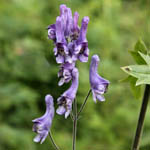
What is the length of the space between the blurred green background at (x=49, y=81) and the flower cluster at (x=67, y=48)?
1.74 meters

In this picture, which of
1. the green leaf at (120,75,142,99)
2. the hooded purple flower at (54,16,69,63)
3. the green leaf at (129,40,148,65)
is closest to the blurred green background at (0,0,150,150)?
the green leaf at (120,75,142,99)

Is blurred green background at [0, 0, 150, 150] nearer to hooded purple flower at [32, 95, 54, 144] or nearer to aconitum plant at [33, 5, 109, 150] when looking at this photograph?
hooded purple flower at [32, 95, 54, 144]

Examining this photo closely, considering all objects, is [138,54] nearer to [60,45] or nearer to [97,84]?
[97,84]

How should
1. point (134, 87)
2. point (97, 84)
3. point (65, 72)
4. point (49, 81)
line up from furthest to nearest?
point (49, 81), point (134, 87), point (97, 84), point (65, 72)

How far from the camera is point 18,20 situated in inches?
140

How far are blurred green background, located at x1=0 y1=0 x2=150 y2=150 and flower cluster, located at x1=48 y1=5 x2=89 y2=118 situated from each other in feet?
5.71

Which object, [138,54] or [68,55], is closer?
[68,55]

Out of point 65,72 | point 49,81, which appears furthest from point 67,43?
point 49,81

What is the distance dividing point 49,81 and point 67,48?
7.37ft

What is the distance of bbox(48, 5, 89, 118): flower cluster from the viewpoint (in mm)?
1109

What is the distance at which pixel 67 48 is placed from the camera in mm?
1137

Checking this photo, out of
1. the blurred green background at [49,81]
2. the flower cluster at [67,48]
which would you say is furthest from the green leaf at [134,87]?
the blurred green background at [49,81]

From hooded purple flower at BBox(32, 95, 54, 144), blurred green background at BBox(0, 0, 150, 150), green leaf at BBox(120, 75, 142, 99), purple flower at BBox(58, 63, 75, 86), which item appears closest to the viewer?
purple flower at BBox(58, 63, 75, 86)

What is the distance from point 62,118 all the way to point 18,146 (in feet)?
2.07
